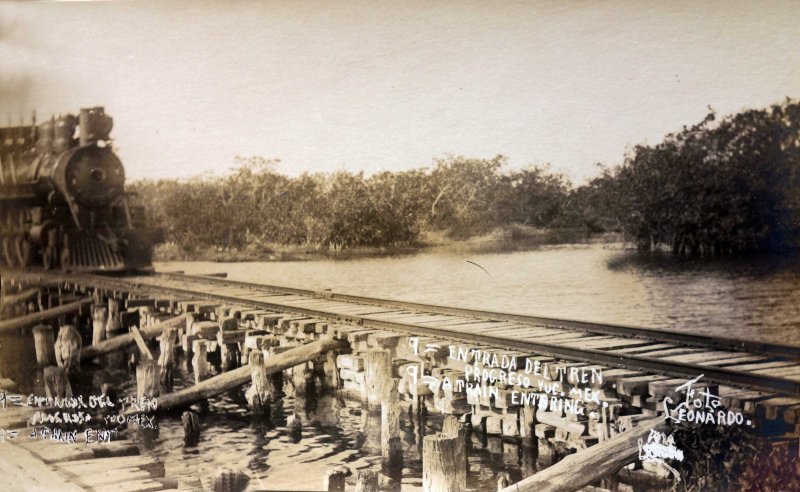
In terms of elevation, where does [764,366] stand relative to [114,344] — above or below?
above

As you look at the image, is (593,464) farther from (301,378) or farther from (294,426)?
(301,378)

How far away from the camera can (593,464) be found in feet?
14.0

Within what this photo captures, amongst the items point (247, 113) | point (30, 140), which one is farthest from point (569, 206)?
point (30, 140)

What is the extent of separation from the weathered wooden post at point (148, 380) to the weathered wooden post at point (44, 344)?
1255 millimetres

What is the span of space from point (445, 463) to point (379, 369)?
1.08 m

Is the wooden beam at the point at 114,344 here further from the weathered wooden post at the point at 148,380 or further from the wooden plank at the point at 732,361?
the wooden plank at the point at 732,361

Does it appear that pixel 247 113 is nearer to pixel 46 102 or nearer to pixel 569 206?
Result: pixel 46 102

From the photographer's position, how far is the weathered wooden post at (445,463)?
4.50m

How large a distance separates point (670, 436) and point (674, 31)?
7.78 ft

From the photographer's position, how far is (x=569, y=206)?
5.20 metres

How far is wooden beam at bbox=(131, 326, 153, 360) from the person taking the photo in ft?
22.8

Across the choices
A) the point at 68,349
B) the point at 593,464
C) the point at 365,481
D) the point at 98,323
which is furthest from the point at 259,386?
the point at 593,464

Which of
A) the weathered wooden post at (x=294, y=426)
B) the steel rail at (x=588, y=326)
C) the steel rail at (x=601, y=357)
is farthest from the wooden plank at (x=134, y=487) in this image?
the steel rail at (x=588, y=326)

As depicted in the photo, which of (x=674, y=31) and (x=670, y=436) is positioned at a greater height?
(x=674, y=31)
